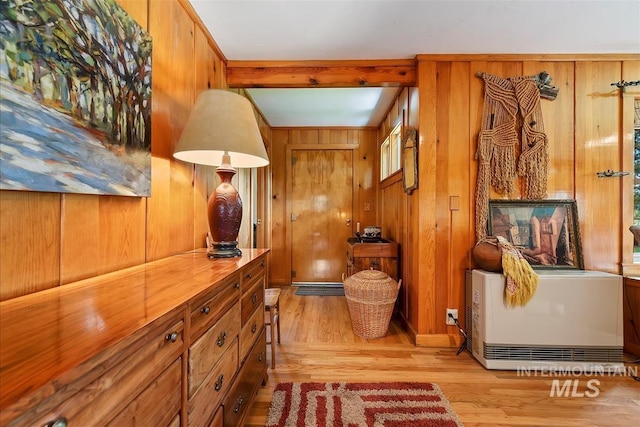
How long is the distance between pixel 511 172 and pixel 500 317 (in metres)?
1.10

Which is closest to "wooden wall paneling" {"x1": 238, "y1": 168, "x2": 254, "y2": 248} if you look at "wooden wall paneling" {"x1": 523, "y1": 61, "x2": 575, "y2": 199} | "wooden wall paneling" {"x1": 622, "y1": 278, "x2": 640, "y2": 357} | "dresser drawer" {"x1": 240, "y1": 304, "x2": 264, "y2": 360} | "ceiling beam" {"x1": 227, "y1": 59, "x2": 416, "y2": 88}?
"ceiling beam" {"x1": 227, "y1": 59, "x2": 416, "y2": 88}

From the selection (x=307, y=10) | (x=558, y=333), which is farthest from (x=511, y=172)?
(x=307, y=10)

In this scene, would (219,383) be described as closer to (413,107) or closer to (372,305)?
(372,305)

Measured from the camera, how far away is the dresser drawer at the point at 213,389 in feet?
2.68

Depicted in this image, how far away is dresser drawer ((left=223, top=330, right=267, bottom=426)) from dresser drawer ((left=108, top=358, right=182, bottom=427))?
0.38m

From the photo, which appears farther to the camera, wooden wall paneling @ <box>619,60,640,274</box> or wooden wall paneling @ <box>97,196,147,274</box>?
wooden wall paneling @ <box>619,60,640,274</box>

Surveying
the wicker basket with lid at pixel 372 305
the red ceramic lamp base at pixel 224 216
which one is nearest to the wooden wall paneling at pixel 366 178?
the wicker basket with lid at pixel 372 305

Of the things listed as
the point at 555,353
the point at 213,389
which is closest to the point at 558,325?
the point at 555,353

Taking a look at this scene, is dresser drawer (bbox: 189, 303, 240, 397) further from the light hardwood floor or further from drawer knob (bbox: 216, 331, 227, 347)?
the light hardwood floor

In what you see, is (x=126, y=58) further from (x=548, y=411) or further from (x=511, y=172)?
(x=548, y=411)

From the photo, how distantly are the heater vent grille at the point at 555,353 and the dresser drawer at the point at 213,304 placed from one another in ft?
5.89

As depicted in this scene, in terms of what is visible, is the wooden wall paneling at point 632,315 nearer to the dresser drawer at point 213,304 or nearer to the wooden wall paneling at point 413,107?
the wooden wall paneling at point 413,107

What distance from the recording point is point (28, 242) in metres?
0.79

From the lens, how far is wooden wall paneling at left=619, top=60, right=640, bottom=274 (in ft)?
7.13
